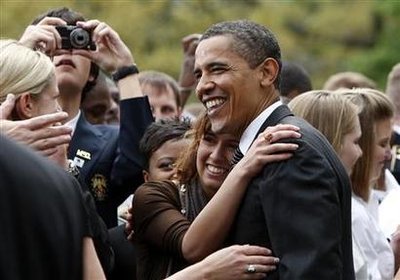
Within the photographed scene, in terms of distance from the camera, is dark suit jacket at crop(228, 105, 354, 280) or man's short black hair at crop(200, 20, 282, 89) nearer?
dark suit jacket at crop(228, 105, 354, 280)

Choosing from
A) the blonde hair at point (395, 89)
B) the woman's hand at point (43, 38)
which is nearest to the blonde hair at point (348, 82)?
the blonde hair at point (395, 89)

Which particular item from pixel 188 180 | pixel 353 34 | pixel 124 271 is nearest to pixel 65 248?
pixel 188 180

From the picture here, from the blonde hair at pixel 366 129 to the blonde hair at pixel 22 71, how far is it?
221 centimetres

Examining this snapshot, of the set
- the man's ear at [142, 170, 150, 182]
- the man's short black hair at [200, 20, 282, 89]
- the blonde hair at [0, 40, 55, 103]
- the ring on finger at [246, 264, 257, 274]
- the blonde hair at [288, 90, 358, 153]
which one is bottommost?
the man's ear at [142, 170, 150, 182]

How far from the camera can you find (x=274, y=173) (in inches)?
187

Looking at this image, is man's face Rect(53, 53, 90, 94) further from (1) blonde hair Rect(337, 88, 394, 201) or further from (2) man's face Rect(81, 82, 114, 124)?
(2) man's face Rect(81, 82, 114, 124)

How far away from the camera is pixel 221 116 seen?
16.8 feet

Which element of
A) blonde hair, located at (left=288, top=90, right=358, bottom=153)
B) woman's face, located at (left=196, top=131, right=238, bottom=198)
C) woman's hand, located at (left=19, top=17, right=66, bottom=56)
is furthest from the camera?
blonde hair, located at (left=288, top=90, right=358, bottom=153)

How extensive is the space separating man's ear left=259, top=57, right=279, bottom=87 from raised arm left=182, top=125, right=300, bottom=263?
261mm

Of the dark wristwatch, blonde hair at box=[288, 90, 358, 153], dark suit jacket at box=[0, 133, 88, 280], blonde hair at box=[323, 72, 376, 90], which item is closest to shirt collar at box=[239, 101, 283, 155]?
blonde hair at box=[288, 90, 358, 153]

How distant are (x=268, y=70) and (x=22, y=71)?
982 mm

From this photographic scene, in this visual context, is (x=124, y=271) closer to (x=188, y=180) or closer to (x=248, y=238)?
(x=188, y=180)

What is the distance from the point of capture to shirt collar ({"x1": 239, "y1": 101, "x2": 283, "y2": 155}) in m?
5.06

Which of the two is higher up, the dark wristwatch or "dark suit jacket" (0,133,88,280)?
"dark suit jacket" (0,133,88,280)
